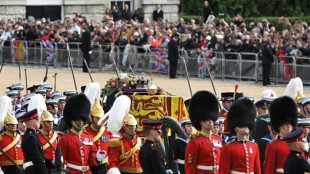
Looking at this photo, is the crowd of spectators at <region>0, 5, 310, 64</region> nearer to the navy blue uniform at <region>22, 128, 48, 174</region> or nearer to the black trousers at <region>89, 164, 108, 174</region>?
the black trousers at <region>89, 164, 108, 174</region>

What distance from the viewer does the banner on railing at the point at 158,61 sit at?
25.8 m

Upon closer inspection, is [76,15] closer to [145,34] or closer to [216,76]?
[145,34]

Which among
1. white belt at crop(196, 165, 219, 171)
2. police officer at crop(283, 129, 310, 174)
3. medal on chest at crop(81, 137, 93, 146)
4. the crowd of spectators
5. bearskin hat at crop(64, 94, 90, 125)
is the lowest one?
white belt at crop(196, 165, 219, 171)

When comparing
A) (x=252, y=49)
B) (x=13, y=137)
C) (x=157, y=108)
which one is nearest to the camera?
(x=13, y=137)

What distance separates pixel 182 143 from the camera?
10703mm

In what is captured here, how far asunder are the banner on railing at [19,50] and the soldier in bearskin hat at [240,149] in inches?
747

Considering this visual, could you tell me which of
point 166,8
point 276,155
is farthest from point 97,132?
point 166,8

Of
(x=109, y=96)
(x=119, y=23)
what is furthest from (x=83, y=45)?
(x=109, y=96)

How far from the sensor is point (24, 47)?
28.0m

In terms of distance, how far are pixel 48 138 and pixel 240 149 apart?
2984mm

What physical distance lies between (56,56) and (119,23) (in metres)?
3.57

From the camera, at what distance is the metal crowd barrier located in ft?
75.8

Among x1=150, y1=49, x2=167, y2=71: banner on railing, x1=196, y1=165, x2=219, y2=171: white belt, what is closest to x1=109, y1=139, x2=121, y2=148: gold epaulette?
x1=196, y1=165, x2=219, y2=171: white belt

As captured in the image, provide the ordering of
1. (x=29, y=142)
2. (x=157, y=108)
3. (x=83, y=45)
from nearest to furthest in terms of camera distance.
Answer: (x=29, y=142), (x=157, y=108), (x=83, y=45)
